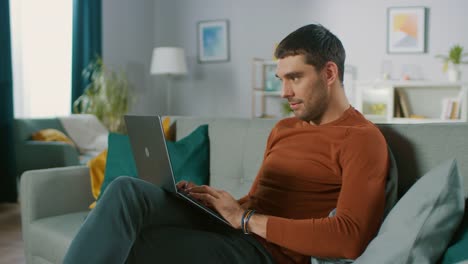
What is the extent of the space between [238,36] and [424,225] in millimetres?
5565

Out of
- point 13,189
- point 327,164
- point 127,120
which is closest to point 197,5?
point 13,189

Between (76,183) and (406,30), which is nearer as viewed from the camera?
(76,183)

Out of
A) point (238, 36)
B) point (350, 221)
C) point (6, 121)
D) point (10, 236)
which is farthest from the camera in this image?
point (238, 36)

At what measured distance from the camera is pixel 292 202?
1.60 metres

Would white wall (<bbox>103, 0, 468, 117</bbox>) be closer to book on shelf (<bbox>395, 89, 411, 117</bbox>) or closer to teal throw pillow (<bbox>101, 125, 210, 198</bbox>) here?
book on shelf (<bbox>395, 89, 411, 117</bbox>)

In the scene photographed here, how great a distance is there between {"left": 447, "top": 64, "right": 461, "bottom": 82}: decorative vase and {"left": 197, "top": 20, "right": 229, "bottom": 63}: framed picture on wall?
2.59 m

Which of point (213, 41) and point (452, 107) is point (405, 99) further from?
point (213, 41)

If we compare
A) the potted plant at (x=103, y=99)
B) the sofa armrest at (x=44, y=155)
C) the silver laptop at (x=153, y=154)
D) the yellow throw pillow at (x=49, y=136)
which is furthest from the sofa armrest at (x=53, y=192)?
the potted plant at (x=103, y=99)

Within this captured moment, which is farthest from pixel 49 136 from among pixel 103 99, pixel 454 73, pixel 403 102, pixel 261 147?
pixel 454 73

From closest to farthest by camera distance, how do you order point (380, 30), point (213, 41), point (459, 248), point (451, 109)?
point (459, 248) < point (451, 109) < point (380, 30) < point (213, 41)

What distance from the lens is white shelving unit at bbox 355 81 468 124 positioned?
17.6 feet

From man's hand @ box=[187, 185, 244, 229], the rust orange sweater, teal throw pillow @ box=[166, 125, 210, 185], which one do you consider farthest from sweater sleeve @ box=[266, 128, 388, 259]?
teal throw pillow @ box=[166, 125, 210, 185]

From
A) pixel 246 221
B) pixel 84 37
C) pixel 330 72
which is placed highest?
pixel 84 37

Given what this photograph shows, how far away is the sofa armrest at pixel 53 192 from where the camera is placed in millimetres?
2281
